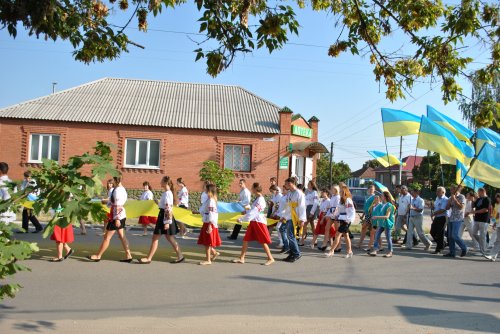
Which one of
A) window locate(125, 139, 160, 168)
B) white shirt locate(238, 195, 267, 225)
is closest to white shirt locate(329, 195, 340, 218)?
white shirt locate(238, 195, 267, 225)

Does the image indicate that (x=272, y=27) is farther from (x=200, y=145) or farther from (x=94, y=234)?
(x=200, y=145)

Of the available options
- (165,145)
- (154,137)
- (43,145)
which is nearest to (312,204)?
(165,145)

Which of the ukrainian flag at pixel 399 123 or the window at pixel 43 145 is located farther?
the window at pixel 43 145

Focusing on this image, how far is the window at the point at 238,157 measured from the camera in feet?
99.2

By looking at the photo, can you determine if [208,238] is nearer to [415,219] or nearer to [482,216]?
[415,219]

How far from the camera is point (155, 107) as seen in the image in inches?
1239

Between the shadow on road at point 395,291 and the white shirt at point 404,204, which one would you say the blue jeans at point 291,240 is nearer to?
the shadow on road at point 395,291

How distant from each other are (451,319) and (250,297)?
2.88 meters

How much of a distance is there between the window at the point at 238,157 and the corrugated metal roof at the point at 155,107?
1156 mm

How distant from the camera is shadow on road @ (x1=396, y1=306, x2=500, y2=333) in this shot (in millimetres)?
6727

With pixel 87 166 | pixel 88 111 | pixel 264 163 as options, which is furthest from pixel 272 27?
pixel 88 111

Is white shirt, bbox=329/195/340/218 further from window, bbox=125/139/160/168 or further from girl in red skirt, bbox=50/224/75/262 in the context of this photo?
window, bbox=125/139/160/168

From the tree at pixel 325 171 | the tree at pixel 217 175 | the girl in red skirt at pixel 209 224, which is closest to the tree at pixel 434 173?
the tree at pixel 325 171

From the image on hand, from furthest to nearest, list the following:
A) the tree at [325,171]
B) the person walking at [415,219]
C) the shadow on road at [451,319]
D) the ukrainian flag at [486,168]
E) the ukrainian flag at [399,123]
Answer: the tree at [325,171], the ukrainian flag at [399,123], the person walking at [415,219], the ukrainian flag at [486,168], the shadow on road at [451,319]
